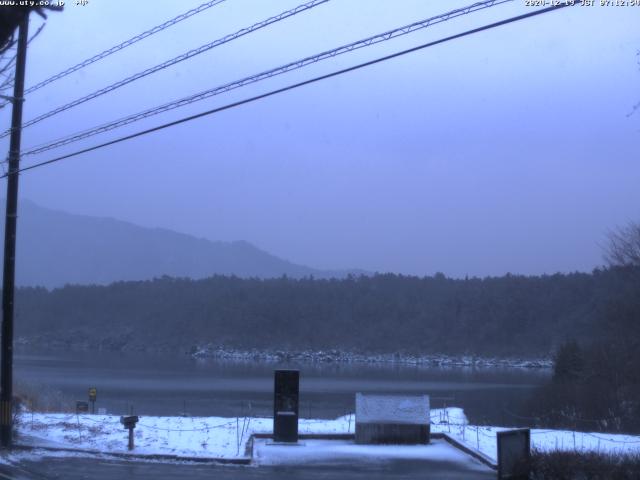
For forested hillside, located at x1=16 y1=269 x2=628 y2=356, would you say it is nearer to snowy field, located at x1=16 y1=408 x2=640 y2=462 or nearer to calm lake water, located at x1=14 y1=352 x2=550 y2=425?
calm lake water, located at x1=14 y1=352 x2=550 y2=425

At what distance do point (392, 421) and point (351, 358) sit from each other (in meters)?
77.4

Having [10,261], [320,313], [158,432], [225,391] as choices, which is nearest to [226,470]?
[158,432]

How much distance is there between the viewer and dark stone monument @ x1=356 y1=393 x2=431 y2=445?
2030 centimetres

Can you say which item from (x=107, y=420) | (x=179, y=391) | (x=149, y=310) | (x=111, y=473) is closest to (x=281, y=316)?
(x=149, y=310)

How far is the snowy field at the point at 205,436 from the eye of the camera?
19.1m

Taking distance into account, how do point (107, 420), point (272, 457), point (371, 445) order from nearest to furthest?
1. point (272, 457)
2. point (371, 445)
3. point (107, 420)

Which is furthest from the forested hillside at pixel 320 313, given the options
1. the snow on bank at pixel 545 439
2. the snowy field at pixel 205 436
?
the snowy field at pixel 205 436

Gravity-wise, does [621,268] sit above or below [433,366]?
above

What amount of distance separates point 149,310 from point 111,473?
4244 inches

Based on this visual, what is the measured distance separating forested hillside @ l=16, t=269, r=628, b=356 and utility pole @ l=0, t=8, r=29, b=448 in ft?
230

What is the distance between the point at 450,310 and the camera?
10781 centimetres

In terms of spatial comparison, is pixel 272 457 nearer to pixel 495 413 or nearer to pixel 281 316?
pixel 495 413

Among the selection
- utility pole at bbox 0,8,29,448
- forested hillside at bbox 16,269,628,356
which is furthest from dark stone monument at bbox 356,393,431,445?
forested hillside at bbox 16,269,628,356

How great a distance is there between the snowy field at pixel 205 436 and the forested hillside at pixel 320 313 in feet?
208
